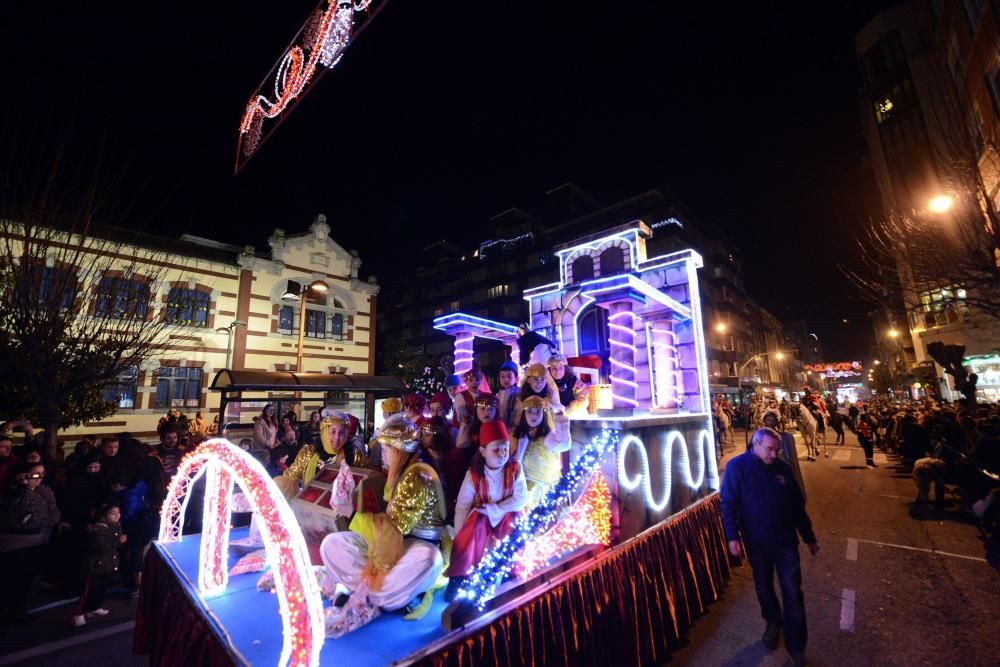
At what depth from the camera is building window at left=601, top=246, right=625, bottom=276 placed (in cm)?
1095

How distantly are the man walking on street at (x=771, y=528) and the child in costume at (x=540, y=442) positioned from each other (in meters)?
1.98

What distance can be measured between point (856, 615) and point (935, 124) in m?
25.8

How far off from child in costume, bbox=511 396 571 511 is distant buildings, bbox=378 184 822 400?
26.8m

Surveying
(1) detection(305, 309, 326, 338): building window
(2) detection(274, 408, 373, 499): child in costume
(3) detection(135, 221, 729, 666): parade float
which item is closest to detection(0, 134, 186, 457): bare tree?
(3) detection(135, 221, 729, 666): parade float

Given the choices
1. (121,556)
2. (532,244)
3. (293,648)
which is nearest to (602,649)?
(293,648)

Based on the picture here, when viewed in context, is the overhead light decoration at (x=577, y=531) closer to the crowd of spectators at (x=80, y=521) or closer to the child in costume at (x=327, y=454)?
the child in costume at (x=327, y=454)

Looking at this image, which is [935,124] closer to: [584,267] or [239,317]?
[584,267]

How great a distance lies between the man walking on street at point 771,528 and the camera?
3.73 meters

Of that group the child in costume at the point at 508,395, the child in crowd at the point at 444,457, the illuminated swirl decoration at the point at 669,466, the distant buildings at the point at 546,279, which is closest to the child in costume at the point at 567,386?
the child in costume at the point at 508,395

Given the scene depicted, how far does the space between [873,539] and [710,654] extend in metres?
5.11

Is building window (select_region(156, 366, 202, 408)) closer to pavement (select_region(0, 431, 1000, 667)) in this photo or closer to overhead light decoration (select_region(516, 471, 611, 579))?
pavement (select_region(0, 431, 1000, 667))

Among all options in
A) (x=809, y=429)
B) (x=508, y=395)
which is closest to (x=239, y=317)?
(x=508, y=395)

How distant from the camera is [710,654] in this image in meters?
3.92

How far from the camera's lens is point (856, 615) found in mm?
4465
